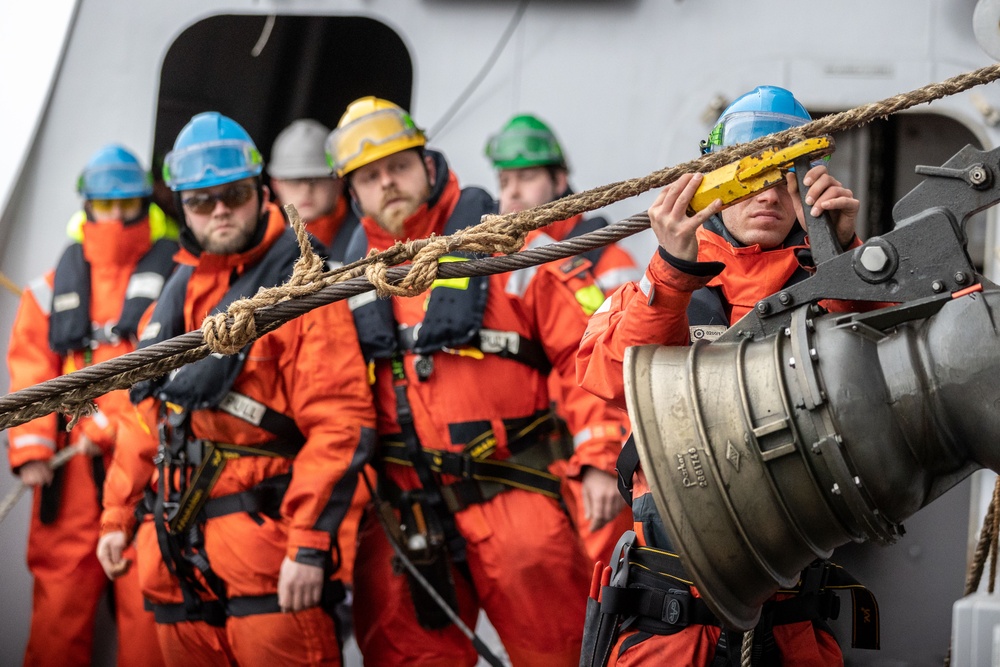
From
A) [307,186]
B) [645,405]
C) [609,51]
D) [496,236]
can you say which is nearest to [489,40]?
[609,51]

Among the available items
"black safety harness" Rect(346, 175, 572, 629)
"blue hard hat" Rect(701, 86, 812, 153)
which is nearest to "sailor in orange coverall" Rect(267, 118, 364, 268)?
"black safety harness" Rect(346, 175, 572, 629)

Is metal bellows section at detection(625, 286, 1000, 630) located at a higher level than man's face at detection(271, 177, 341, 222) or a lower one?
lower

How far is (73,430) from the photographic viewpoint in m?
4.68

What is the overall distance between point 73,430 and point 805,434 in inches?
139

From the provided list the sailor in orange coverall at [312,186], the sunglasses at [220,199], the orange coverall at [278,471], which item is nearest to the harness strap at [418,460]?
the orange coverall at [278,471]

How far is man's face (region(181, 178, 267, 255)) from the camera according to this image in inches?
150

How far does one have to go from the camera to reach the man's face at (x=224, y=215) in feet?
12.5

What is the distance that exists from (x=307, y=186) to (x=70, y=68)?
45.7 inches

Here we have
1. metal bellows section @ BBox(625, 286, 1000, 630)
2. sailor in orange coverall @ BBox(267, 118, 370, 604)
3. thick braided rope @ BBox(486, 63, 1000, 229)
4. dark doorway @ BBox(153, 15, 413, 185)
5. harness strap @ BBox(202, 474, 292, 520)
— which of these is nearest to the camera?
metal bellows section @ BBox(625, 286, 1000, 630)

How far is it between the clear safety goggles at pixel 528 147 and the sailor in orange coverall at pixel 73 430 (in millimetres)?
1390

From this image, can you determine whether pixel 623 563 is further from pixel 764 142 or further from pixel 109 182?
pixel 109 182

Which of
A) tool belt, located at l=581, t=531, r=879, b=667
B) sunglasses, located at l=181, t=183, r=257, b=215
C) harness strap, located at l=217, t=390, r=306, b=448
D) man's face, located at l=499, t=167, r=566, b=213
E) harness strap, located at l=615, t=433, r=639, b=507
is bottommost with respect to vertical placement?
tool belt, located at l=581, t=531, r=879, b=667

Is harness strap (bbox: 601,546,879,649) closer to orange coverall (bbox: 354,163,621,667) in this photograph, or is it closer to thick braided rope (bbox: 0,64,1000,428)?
thick braided rope (bbox: 0,64,1000,428)

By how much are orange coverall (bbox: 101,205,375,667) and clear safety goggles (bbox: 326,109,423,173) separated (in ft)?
1.49
